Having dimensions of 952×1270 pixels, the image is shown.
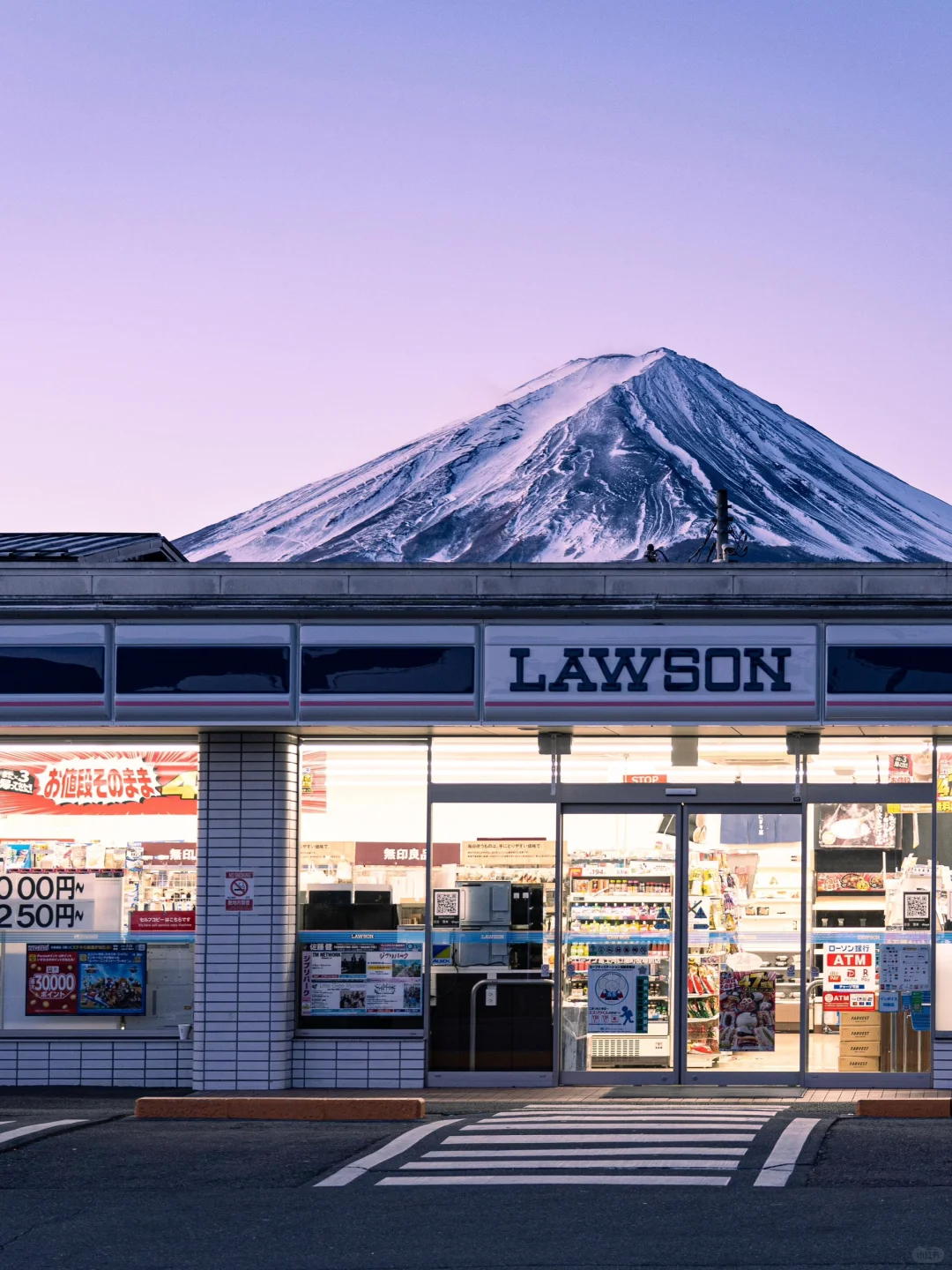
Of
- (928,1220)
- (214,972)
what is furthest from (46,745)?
(928,1220)

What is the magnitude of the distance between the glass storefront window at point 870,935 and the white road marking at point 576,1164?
426cm

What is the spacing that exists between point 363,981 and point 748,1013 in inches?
127

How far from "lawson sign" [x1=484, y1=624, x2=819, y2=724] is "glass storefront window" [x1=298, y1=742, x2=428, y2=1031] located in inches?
53.4

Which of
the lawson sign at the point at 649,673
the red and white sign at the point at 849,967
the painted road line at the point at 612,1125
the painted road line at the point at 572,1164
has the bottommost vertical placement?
the painted road line at the point at 612,1125

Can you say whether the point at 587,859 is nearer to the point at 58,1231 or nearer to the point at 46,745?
the point at 46,745

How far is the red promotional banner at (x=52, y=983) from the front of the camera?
14742 mm

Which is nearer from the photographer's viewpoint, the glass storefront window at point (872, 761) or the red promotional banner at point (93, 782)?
the glass storefront window at point (872, 761)

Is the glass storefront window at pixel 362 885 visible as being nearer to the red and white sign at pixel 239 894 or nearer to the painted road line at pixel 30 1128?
the red and white sign at pixel 239 894

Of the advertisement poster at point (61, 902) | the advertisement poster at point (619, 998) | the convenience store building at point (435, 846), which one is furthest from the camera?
the advertisement poster at point (61, 902)

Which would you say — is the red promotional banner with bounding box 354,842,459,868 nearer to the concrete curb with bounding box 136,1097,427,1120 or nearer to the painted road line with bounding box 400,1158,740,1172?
the concrete curb with bounding box 136,1097,427,1120

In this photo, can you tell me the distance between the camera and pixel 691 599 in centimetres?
1357

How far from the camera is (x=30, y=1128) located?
12148 mm

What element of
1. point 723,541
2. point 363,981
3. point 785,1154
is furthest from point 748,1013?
point 723,541

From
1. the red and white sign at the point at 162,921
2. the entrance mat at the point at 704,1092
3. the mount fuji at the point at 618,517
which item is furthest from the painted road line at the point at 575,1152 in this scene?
the mount fuji at the point at 618,517
